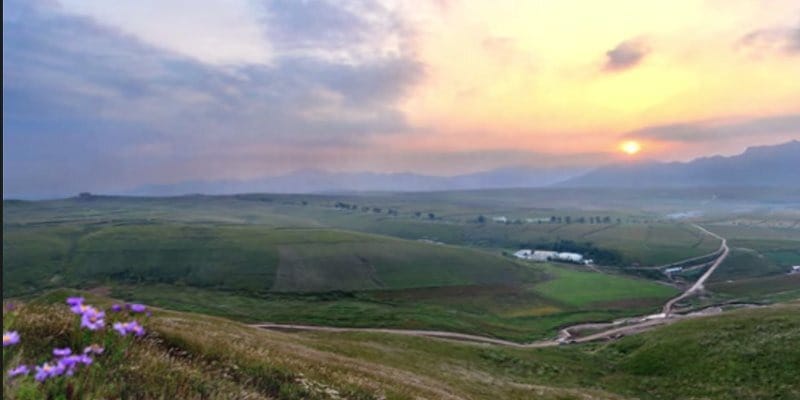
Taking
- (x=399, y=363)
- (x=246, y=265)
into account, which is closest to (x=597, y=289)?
(x=246, y=265)

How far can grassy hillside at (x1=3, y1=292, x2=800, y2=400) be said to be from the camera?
7.62 metres

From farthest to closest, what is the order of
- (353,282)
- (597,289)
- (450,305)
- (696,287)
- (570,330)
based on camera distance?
1. (353,282)
2. (696,287)
3. (597,289)
4. (450,305)
5. (570,330)

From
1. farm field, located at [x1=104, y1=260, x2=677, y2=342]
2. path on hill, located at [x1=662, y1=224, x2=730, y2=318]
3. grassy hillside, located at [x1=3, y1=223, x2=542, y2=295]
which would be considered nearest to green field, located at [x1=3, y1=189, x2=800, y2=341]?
farm field, located at [x1=104, y1=260, x2=677, y2=342]

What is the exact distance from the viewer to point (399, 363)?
132 ft

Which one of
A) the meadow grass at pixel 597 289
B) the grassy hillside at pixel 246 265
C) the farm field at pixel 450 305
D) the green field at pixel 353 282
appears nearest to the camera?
the farm field at pixel 450 305

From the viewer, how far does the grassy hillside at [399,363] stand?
25.0 feet

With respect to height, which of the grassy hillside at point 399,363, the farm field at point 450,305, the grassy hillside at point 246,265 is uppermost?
the grassy hillside at point 399,363

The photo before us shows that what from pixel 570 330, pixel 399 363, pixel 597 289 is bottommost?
pixel 570 330

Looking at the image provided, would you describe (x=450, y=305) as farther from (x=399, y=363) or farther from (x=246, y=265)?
(x=399, y=363)

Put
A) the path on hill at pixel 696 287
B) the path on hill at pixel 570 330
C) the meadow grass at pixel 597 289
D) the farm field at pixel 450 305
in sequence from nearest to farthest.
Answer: the path on hill at pixel 570 330 → the farm field at pixel 450 305 → the path on hill at pixel 696 287 → the meadow grass at pixel 597 289

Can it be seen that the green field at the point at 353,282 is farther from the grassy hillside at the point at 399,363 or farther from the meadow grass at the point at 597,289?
→ the grassy hillside at the point at 399,363

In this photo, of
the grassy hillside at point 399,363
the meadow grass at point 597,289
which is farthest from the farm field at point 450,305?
the grassy hillside at point 399,363

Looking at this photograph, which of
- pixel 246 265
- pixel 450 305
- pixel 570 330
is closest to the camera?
pixel 570 330

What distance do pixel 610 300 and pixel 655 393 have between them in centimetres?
9559
